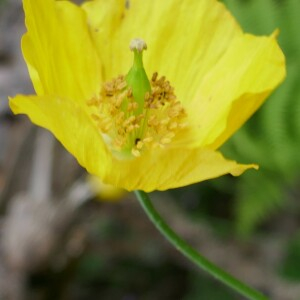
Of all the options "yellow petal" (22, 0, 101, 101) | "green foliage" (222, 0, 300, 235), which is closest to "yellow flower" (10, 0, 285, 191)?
"yellow petal" (22, 0, 101, 101)

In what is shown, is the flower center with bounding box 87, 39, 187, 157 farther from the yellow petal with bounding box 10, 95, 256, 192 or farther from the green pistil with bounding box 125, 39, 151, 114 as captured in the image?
the yellow petal with bounding box 10, 95, 256, 192

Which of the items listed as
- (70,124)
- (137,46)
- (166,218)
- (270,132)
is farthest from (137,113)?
(166,218)

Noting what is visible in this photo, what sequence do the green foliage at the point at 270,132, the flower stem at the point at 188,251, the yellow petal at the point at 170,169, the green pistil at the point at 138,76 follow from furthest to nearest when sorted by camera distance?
the green foliage at the point at 270,132 → the green pistil at the point at 138,76 → the flower stem at the point at 188,251 → the yellow petal at the point at 170,169

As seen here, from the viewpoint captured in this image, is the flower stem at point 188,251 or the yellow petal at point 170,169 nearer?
the yellow petal at point 170,169

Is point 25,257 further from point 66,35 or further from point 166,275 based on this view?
point 66,35

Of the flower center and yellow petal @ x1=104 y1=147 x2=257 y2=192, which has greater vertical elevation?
yellow petal @ x1=104 y1=147 x2=257 y2=192

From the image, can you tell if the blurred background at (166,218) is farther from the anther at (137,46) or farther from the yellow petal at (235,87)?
the anther at (137,46)

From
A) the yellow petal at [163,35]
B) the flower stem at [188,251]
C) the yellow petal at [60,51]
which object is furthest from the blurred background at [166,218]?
the flower stem at [188,251]
